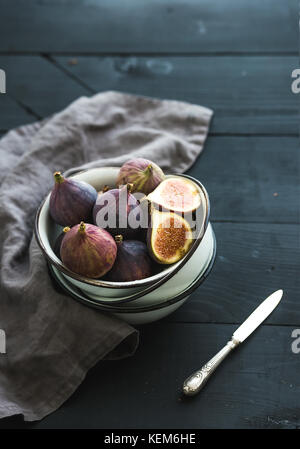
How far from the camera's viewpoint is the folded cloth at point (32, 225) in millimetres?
905

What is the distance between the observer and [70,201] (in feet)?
2.81

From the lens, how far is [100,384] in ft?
2.97

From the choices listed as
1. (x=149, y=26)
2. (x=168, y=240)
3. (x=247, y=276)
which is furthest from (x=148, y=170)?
(x=149, y=26)

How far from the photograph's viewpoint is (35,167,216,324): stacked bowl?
80 cm

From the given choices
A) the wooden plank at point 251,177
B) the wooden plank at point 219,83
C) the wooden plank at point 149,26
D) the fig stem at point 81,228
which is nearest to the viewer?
the fig stem at point 81,228

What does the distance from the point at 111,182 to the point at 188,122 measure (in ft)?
A: 1.30

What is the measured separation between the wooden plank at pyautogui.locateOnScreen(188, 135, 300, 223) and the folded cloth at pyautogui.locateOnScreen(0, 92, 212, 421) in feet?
0.18

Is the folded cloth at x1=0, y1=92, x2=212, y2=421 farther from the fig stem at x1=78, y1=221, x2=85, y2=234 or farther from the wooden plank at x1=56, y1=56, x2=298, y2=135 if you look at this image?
the fig stem at x1=78, y1=221, x2=85, y2=234

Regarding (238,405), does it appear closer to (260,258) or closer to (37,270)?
(260,258)

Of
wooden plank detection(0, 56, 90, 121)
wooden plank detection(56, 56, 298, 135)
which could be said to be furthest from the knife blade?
wooden plank detection(0, 56, 90, 121)

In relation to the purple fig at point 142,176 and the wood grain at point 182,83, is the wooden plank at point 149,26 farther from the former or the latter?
the purple fig at point 142,176

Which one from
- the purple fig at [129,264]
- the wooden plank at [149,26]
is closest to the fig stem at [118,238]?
the purple fig at [129,264]

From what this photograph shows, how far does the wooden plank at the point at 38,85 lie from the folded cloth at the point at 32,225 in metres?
0.06
